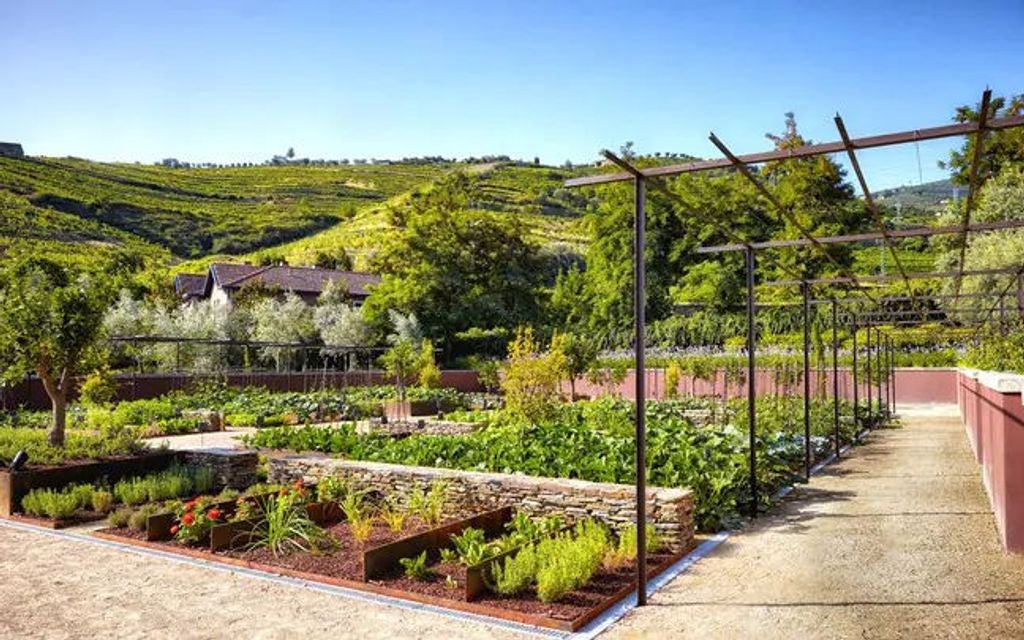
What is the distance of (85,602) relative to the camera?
5789 mm

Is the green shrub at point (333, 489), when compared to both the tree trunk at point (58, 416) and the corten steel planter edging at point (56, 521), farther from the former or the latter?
the tree trunk at point (58, 416)

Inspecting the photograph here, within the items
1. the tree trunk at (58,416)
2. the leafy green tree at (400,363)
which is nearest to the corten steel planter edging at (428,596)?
the tree trunk at (58,416)

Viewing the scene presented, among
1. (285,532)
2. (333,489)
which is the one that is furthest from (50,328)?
(285,532)

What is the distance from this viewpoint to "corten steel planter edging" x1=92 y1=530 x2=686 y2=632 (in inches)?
203

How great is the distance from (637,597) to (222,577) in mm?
3321

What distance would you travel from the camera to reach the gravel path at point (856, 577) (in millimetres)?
5105

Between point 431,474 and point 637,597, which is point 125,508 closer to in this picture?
point 431,474

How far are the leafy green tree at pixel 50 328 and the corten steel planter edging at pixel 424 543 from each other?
251 inches

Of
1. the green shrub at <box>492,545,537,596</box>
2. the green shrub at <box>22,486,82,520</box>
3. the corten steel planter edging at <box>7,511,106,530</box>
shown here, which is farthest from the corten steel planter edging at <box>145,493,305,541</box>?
the green shrub at <box>492,545,537,596</box>

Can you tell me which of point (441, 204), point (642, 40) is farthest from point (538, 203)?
point (642, 40)

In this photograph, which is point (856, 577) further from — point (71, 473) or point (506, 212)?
point (506, 212)

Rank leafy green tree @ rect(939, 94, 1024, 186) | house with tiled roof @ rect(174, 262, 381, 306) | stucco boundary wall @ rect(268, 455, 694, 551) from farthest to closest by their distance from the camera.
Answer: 1. house with tiled roof @ rect(174, 262, 381, 306)
2. leafy green tree @ rect(939, 94, 1024, 186)
3. stucco boundary wall @ rect(268, 455, 694, 551)

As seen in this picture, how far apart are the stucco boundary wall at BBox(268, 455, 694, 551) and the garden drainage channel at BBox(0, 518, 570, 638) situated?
2.10 metres

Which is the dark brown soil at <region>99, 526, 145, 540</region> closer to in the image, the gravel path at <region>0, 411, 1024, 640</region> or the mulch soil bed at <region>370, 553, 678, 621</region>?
the gravel path at <region>0, 411, 1024, 640</region>
